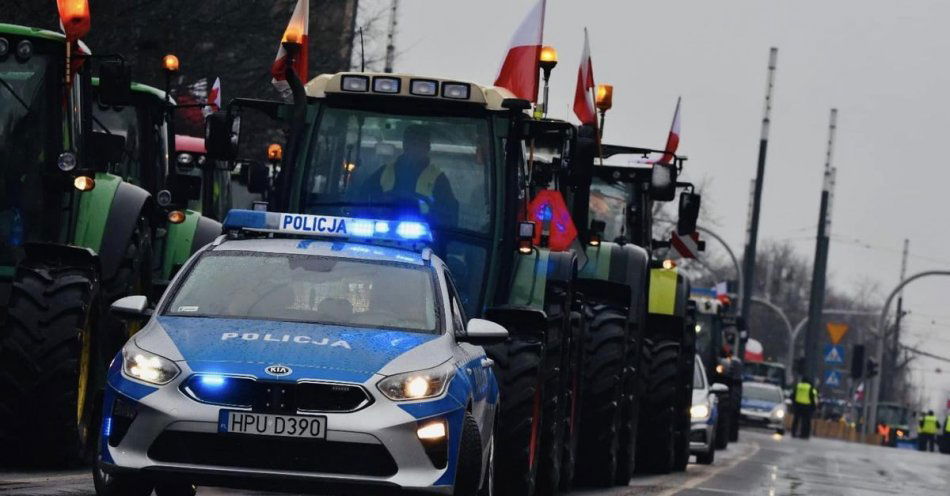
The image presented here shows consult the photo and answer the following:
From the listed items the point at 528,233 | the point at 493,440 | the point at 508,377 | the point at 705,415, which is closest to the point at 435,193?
the point at 528,233

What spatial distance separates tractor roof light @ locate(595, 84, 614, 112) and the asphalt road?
11.0 feet

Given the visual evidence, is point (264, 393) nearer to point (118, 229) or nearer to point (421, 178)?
point (421, 178)

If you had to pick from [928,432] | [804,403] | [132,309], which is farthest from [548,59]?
[928,432]

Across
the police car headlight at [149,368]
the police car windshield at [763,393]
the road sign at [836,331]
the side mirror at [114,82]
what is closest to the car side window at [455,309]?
the police car headlight at [149,368]

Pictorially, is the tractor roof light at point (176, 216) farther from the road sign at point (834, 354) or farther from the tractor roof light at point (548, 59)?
the road sign at point (834, 354)

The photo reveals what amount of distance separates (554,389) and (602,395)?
10.6 feet

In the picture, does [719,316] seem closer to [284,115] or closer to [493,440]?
[284,115]

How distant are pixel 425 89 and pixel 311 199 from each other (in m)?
1.04

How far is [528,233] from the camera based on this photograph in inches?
558

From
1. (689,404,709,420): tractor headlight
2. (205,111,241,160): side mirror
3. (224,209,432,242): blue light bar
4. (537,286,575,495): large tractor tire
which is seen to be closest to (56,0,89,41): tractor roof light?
(205,111,241,160): side mirror

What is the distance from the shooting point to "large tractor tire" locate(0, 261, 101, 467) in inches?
501

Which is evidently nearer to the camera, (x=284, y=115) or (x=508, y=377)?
(x=508, y=377)

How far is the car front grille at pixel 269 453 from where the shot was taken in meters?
9.75

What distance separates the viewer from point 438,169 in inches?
556
